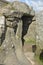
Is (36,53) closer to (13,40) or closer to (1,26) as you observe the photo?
(13,40)

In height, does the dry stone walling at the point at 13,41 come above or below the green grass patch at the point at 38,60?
above

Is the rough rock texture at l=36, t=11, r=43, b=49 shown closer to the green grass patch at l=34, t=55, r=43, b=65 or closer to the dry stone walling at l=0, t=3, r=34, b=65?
the green grass patch at l=34, t=55, r=43, b=65

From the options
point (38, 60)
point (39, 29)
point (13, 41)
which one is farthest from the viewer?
point (39, 29)

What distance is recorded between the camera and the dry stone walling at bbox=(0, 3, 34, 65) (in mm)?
10148

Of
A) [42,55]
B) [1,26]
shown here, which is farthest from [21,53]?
[1,26]

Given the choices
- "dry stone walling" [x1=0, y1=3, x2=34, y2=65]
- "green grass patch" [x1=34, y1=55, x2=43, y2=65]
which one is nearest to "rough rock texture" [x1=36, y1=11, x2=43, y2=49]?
"green grass patch" [x1=34, y1=55, x2=43, y2=65]

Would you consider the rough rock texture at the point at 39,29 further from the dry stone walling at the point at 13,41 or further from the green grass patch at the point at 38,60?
the dry stone walling at the point at 13,41

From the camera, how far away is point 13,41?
35.1 ft

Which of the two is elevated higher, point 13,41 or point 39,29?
point 39,29

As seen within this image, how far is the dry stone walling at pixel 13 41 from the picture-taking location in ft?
33.3

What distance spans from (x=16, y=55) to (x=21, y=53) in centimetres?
46

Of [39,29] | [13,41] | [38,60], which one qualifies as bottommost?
[38,60]

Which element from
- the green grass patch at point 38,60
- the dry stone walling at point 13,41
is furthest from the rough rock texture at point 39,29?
the dry stone walling at point 13,41

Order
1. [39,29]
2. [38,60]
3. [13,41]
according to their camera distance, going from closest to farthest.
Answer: [13,41]
[38,60]
[39,29]
